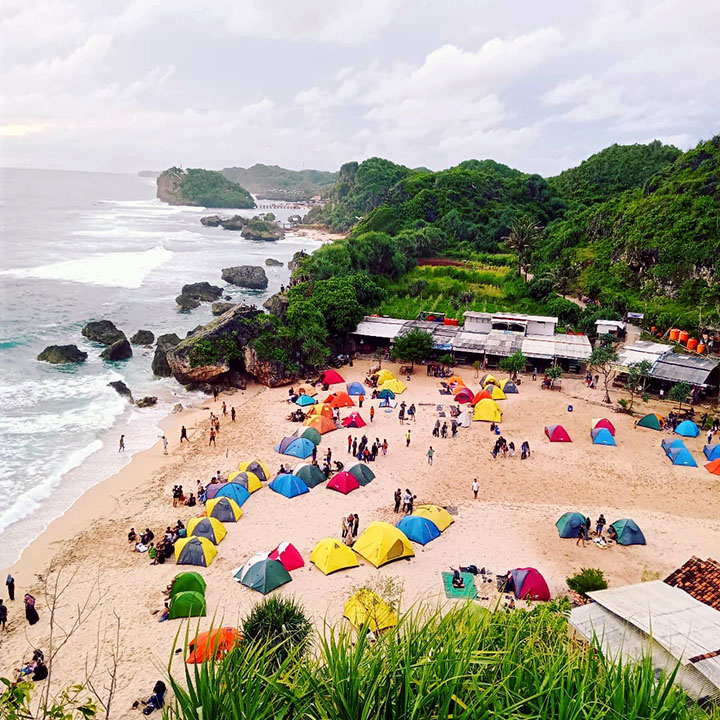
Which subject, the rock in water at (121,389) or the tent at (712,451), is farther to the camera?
the rock in water at (121,389)

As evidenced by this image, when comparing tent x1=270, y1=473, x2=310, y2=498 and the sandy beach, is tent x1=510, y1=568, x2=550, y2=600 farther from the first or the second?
tent x1=270, y1=473, x2=310, y2=498

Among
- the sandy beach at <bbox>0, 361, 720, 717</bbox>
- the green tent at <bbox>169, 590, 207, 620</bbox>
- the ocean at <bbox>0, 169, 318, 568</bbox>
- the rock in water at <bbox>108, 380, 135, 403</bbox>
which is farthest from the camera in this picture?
the rock in water at <bbox>108, 380, 135, 403</bbox>

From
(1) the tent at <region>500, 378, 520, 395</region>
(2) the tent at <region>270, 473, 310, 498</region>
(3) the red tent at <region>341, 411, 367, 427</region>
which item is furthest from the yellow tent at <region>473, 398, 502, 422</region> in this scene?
(2) the tent at <region>270, 473, 310, 498</region>

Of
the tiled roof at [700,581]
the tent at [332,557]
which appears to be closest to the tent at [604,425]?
the tiled roof at [700,581]

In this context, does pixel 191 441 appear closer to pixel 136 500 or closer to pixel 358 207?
pixel 136 500

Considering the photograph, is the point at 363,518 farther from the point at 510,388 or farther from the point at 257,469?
the point at 510,388

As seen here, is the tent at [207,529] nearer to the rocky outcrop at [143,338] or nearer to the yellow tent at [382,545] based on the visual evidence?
the yellow tent at [382,545]

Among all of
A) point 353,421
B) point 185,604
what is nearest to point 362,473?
point 353,421
